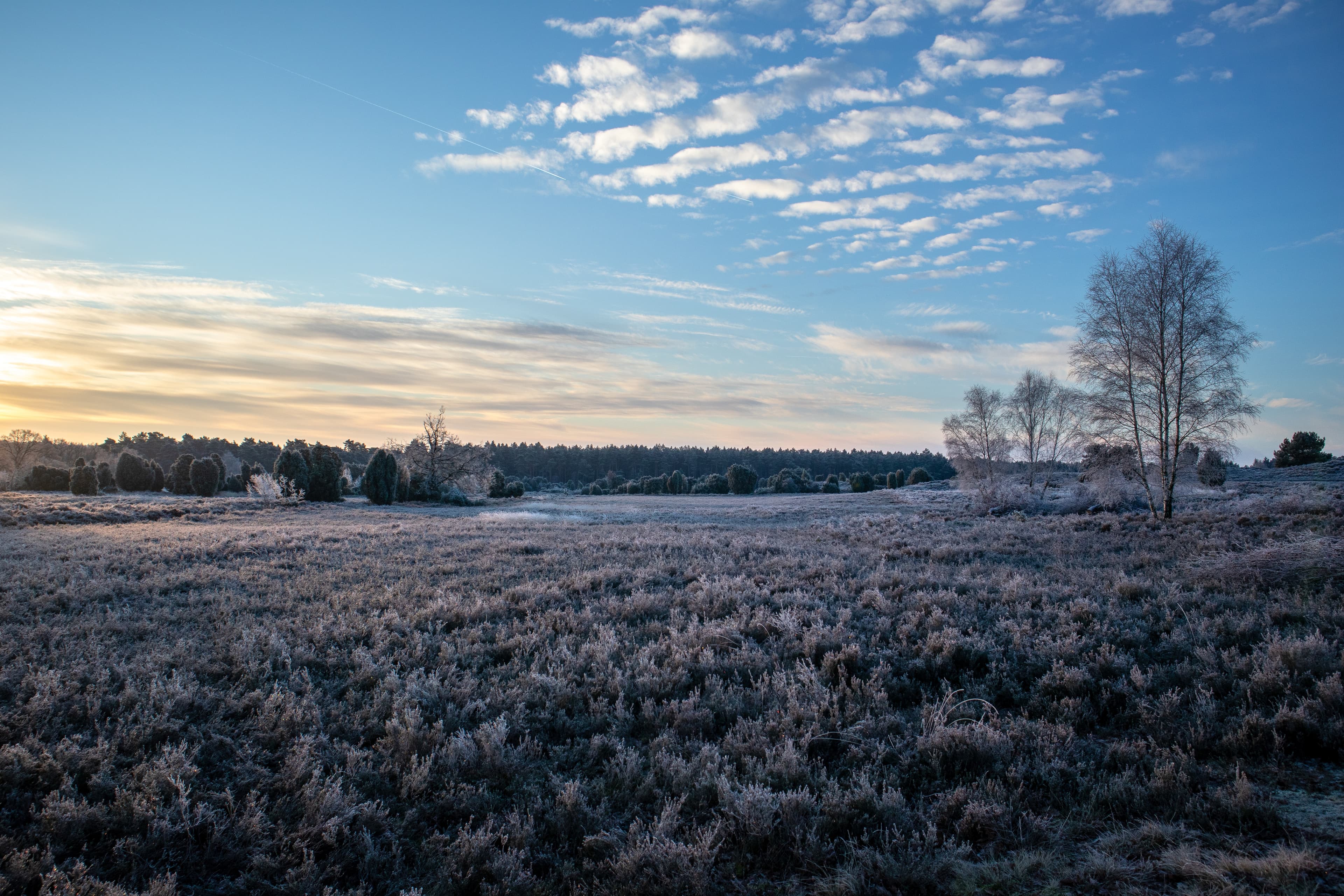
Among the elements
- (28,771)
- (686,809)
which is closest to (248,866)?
(28,771)

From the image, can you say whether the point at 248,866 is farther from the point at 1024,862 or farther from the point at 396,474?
the point at 396,474

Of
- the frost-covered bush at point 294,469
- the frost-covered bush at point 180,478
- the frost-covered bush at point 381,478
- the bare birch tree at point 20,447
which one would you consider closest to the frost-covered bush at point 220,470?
the frost-covered bush at point 180,478

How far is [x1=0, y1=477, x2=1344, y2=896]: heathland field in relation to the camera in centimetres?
367

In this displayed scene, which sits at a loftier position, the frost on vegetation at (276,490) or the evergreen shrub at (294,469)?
the evergreen shrub at (294,469)

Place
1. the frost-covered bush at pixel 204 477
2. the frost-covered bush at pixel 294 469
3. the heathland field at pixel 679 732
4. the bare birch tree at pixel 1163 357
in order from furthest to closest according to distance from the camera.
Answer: the frost-covered bush at pixel 204 477, the frost-covered bush at pixel 294 469, the bare birch tree at pixel 1163 357, the heathland field at pixel 679 732

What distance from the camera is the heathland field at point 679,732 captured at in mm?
3670

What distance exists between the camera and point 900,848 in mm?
3756

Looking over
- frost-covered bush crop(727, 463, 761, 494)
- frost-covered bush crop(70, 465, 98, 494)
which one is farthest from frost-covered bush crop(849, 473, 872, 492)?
frost-covered bush crop(70, 465, 98, 494)

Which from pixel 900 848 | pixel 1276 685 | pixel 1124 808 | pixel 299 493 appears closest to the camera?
pixel 900 848

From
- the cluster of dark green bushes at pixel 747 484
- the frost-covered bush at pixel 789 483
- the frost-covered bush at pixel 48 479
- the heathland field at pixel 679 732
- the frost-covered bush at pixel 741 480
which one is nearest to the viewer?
the heathland field at pixel 679 732

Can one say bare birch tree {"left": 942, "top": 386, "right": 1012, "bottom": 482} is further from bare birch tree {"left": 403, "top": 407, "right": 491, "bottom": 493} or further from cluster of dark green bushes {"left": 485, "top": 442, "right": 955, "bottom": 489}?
cluster of dark green bushes {"left": 485, "top": 442, "right": 955, "bottom": 489}

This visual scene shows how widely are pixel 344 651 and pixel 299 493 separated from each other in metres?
41.4

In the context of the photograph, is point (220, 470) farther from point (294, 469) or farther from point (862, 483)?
point (862, 483)

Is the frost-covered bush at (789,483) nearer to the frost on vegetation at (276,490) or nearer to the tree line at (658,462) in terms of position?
the tree line at (658,462)
